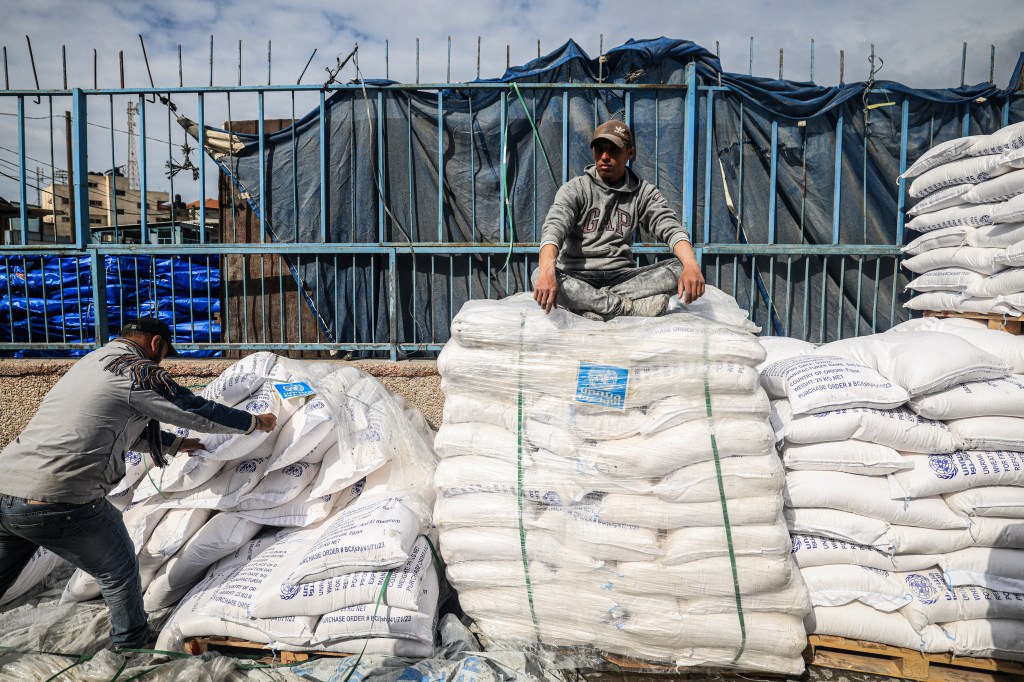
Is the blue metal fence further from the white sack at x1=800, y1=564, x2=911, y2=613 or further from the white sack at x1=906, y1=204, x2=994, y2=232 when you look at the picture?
the white sack at x1=800, y1=564, x2=911, y2=613

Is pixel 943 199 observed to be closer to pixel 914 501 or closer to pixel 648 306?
pixel 914 501

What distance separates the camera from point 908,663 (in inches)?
90.4

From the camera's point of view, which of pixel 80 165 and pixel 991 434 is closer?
pixel 991 434

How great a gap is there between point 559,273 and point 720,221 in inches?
84.3

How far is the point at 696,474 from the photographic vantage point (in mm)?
2211

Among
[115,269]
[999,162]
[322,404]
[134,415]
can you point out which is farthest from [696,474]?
[115,269]

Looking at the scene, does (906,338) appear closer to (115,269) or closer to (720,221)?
(720,221)

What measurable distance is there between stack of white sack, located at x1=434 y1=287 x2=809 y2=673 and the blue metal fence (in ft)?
6.28

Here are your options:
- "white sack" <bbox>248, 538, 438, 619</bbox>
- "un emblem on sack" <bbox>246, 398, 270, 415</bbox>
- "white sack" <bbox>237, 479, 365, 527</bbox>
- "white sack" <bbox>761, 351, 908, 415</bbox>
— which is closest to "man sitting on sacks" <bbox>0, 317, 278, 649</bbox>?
"un emblem on sack" <bbox>246, 398, 270, 415</bbox>

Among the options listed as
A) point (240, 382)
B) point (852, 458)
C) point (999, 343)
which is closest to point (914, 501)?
point (852, 458)

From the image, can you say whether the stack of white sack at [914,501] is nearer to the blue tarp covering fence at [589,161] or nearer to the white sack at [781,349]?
the white sack at [781,349]

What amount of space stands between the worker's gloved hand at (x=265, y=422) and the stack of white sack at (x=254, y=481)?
0.05 m

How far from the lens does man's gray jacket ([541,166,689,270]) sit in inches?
110

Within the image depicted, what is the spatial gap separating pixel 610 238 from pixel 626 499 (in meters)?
1.27
